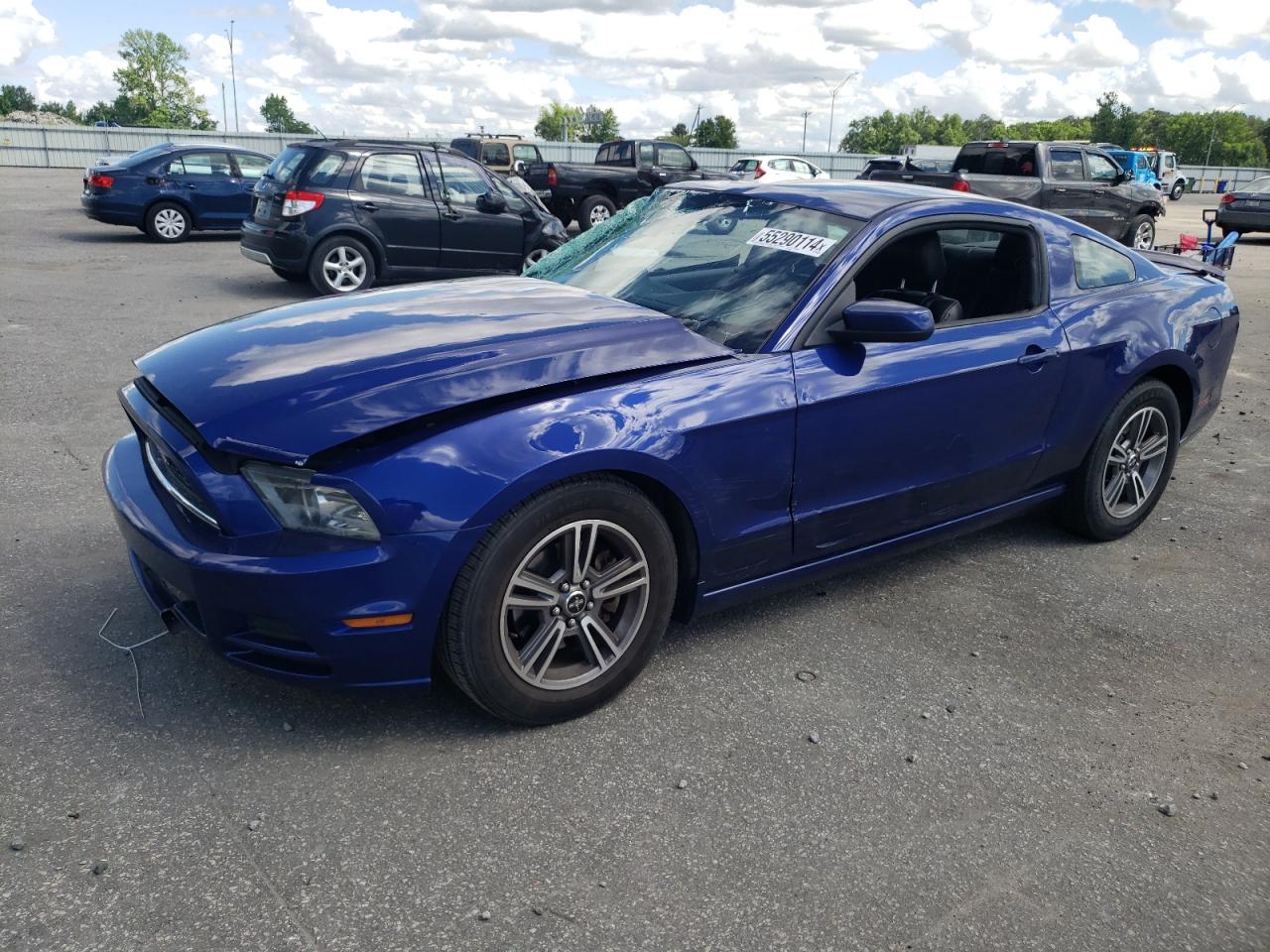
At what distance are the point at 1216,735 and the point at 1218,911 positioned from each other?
92 centimetres

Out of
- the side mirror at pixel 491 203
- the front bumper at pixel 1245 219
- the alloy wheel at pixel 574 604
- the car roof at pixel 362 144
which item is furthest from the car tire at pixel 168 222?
the front bumper at pixel 1245 219

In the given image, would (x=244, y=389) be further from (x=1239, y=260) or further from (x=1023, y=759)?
(x=1239, y=260)

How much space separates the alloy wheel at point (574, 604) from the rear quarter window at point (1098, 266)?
2.55 metres

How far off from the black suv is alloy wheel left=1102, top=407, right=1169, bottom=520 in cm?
784

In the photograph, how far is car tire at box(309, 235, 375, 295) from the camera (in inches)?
419

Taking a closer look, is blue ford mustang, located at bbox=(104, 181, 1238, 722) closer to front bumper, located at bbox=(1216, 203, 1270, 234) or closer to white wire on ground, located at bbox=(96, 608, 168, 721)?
white wire on ground, located at bbox=(96, 608, 168, 721)

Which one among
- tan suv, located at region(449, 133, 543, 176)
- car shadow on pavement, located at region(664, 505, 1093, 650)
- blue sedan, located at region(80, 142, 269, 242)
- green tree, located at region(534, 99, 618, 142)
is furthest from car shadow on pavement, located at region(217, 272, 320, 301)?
green tree, located at region(534, 99, 618, 142)

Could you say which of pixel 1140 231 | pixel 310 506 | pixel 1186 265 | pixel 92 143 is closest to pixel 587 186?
pixel 1140 231

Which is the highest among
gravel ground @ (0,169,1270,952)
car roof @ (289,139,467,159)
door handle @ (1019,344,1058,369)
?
car roof @ (289,139,467,159)

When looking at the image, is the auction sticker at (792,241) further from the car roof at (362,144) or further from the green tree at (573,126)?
the green tree at (573,126)

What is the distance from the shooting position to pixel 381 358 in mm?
3082

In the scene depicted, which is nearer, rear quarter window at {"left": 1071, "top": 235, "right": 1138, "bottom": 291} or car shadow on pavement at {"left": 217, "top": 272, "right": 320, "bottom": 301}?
rear quarter window at {"left": 1071, "top": 235, "right": 1138, "bottom": 291}

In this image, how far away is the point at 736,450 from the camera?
327 cm

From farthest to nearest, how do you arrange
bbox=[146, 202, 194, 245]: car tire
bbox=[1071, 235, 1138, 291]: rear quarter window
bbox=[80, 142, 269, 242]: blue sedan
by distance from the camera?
bbox=[146, 202, 194, 245]: car tire
bbox=[80, 142, 269, 242]: blue sedan
bbox=[1071, 235, 1138, 291]: rear quarter window
